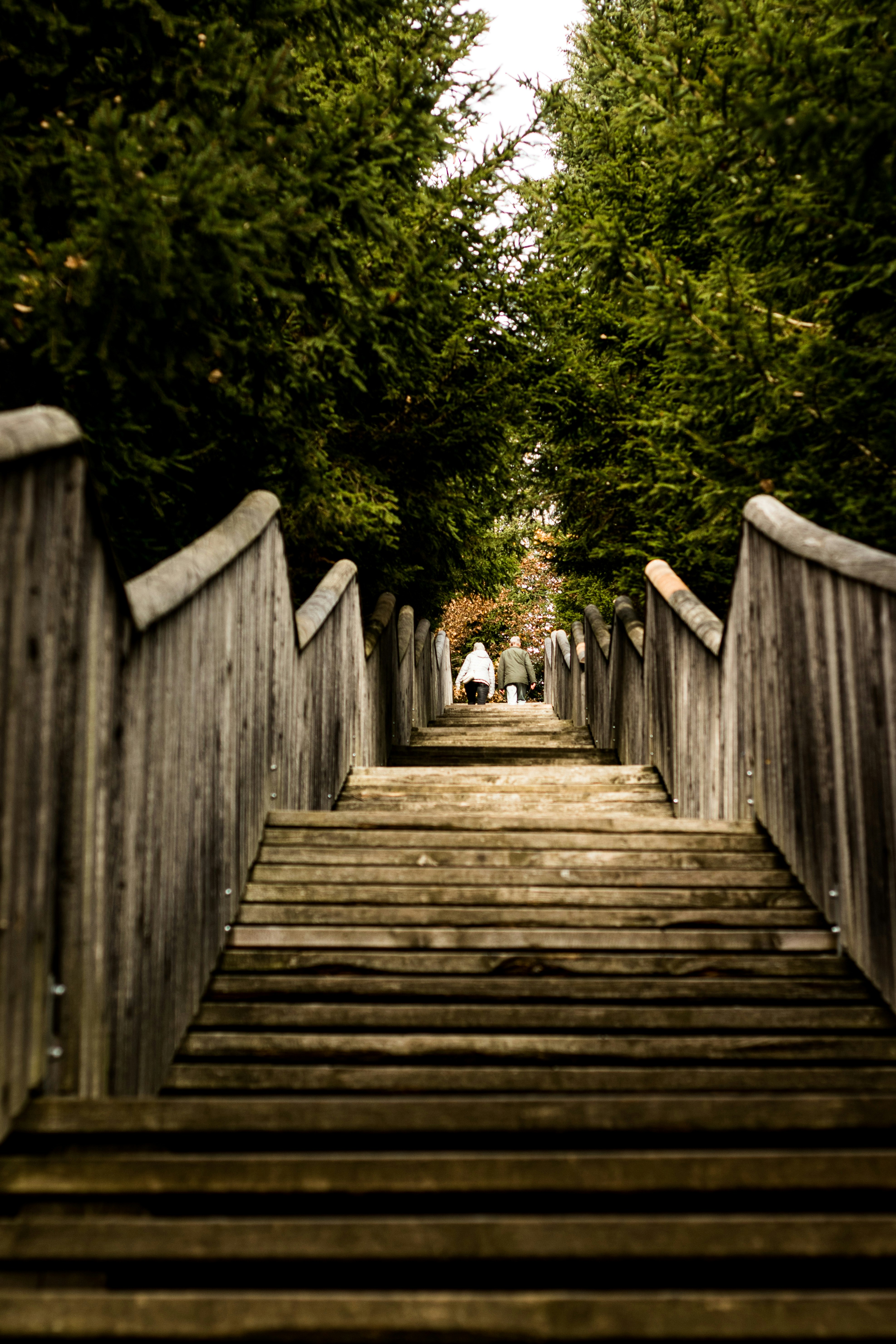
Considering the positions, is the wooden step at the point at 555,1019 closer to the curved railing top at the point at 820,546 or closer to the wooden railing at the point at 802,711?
the wooden railing at the point at 802,711

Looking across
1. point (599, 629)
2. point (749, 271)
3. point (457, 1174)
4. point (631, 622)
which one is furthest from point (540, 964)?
point (599, 629)

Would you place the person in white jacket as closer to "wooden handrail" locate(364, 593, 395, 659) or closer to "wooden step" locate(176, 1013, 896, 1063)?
"wooden handrail" locate(364, 593, 395, 659)

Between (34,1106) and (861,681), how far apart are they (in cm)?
251

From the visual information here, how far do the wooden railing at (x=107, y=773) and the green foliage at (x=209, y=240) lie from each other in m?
0.87

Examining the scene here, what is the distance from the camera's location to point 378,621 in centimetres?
816

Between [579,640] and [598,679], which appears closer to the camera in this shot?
[598,679]

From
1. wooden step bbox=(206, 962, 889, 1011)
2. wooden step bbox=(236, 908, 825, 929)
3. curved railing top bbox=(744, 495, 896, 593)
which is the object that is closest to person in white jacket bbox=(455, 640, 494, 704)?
curved railing top bbox=(744, 495, 896, 593)

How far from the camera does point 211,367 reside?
16.5 feet

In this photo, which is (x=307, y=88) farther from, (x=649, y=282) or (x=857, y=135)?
(x=857, y=135)

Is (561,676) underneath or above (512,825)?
above

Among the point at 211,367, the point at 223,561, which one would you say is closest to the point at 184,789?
the point at 223,561

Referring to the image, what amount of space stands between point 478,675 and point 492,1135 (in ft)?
52.2

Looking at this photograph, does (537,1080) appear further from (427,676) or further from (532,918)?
(427,676)

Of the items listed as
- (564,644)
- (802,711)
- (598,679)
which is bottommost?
(802,711)
